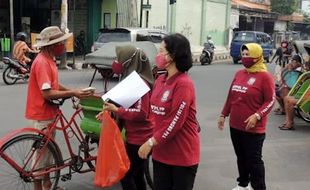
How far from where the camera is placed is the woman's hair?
142 inches

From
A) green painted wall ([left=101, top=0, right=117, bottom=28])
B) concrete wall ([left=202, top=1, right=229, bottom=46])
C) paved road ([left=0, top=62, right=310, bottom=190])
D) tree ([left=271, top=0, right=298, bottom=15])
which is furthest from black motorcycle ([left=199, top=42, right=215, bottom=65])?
tree ([left=271, top=0, right=298, bottom=15])

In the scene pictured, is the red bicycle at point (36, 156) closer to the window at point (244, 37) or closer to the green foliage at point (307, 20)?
the window at point (244, 37)

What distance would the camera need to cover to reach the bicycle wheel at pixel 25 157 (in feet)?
14.8

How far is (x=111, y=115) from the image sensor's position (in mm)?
4230

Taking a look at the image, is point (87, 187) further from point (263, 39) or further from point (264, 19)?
point (264, 19)

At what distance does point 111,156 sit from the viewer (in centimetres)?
407

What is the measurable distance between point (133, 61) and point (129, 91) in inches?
12.2

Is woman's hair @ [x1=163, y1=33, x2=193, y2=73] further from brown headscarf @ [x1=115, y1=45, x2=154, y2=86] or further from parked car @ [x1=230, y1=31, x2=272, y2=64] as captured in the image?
parked car @ [x1=230, y1=31, x2=272, y2=64]

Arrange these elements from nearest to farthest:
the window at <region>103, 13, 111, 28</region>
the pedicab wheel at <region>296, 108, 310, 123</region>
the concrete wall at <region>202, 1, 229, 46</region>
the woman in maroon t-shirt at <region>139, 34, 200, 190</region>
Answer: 1. the woman in maroon t-shirt at <region>139, 34, 200, 190</region>
2. the pedicab wheel at <region>296, 108, 310, 123</region>
3. the window at <region>103, 13, 111, 28</region>
4. the concrete wall at <region>202, 1, 229, 46</region>

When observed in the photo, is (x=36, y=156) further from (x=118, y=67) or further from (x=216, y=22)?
(x=216, y=22)

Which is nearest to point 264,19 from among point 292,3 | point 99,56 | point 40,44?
point 292,3

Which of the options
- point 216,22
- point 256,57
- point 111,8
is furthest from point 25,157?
point 216,22

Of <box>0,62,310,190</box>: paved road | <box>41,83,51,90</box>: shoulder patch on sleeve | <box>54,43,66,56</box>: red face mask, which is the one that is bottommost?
<box>0,62,310,190</box>: paved road

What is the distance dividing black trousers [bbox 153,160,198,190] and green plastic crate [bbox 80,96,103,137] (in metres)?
1.29
